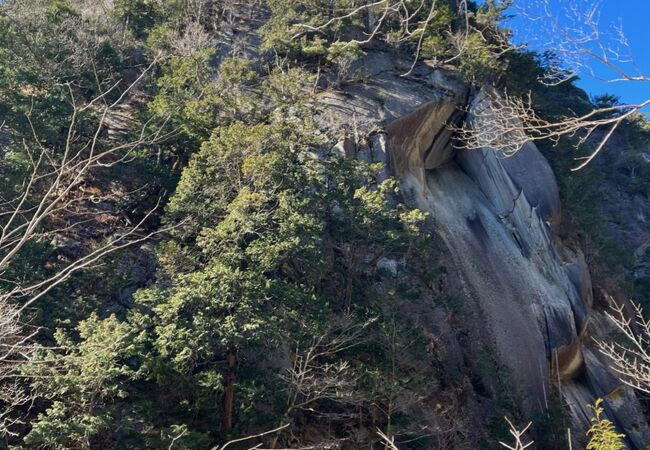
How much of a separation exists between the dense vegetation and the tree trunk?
0.03 m

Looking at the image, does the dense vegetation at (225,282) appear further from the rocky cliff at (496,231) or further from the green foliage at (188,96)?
the rocky cliff at (496,231)

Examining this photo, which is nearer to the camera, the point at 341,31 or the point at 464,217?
the point at 464,217

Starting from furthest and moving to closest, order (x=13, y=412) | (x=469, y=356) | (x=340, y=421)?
(x=469, y=356)
(x=340, y=421)
(x=13, y=412)

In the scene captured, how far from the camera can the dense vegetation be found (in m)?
9.14

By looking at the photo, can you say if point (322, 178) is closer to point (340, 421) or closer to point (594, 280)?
point (340, 421)

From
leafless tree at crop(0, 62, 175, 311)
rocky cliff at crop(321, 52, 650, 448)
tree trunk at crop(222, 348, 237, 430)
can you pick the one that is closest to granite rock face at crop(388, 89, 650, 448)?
rocky cliff at crop(321, 52, 650, 448)

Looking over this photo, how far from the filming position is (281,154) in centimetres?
1262

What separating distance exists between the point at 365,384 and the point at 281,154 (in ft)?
16.0

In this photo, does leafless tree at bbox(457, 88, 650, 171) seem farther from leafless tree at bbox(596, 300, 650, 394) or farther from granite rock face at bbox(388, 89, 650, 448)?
granite rock face at bbox(388, 89, 650, 448)

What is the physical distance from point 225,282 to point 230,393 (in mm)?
1814

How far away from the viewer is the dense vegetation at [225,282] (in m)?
9.14

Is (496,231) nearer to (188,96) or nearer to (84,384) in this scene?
(188,96)

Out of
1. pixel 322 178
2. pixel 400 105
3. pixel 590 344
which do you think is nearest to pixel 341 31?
pixel 400 105

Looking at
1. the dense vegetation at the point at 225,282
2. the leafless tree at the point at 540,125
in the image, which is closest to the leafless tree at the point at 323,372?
the dense vegetation at the point at 225,282
